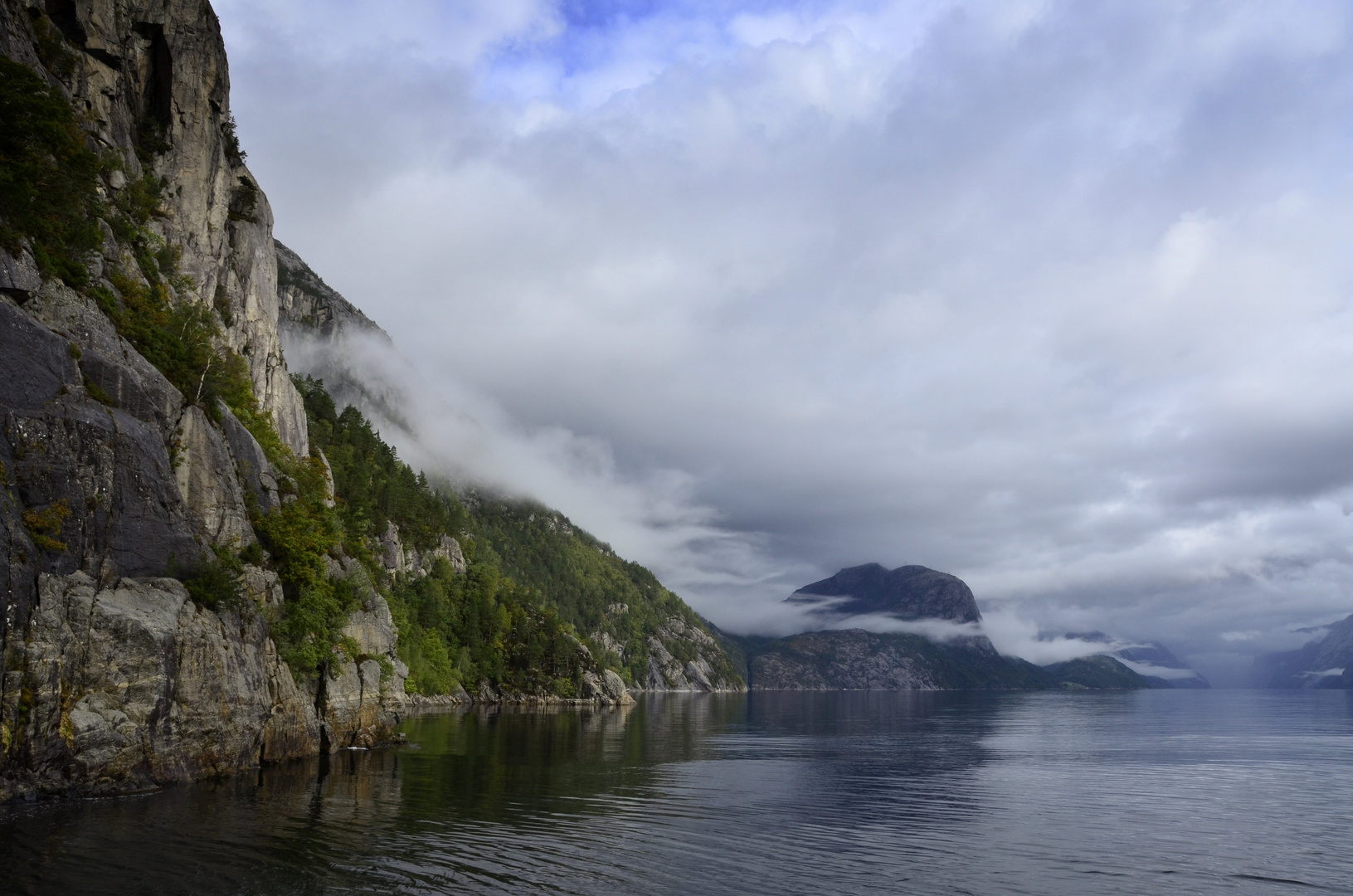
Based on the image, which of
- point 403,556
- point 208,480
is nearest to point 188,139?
point 208,480

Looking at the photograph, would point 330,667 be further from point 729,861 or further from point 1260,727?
point 1260,727

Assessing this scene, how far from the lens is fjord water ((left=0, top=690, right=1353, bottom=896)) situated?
29828mm

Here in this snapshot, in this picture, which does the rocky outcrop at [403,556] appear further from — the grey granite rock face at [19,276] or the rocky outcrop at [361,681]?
the grey granite rock face at [19,276]

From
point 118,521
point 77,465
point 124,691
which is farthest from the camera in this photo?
point 118,521

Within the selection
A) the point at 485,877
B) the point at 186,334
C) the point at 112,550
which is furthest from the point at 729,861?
the point at 186,334

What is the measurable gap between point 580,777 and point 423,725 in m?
52.5

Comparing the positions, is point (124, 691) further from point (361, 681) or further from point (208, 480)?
point (361, 681)

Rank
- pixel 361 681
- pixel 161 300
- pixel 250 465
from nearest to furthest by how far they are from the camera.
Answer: pixel 250 465 → pixel 161 300 → pixel 361 681

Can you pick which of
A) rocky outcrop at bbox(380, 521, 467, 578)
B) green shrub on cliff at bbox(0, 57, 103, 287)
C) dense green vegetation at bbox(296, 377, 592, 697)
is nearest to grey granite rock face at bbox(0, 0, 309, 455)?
green shrub on cliff at bbox(0, 57, 103, 287)

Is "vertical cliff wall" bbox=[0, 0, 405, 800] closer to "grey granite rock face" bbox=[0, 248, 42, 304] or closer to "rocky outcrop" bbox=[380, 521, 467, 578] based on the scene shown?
"grey granite rock face" bbox=[0, 248, 42, 304]

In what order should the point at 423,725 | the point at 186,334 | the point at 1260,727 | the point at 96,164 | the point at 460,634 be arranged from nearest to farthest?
the point at 96,164 → the point at 186,334 → the point at 423,725 → the point at 1260,727 → the point at 460,634

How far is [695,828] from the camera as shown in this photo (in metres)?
41.5

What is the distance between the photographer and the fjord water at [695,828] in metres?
29.8

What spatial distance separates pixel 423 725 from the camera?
10531cm
